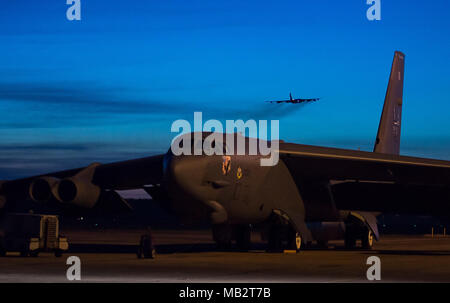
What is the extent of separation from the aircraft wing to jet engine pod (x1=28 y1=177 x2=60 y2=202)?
333 inches

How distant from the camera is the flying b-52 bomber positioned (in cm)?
2438

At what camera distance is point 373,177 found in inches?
1100

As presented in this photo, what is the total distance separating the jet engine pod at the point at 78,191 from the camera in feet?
90.1

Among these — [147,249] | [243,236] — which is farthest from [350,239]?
[147,249]

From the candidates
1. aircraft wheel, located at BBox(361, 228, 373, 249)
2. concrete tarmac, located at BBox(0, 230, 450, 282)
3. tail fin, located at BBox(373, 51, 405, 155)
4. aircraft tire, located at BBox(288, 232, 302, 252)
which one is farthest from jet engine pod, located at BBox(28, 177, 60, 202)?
tail fin, located at BBox(373, 51, 405, 155)

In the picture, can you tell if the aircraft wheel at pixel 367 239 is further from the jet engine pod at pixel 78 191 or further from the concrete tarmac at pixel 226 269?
the jet engine pod at pixel 78 191

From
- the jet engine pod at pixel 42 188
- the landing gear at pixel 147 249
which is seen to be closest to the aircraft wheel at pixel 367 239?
the landing gear at pixel 147 249

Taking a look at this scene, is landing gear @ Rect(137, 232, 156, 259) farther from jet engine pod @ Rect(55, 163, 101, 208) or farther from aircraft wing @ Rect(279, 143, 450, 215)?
aircraft wing @ Rect(279, 143, 450, 215)

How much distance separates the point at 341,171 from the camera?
90.8 feet
